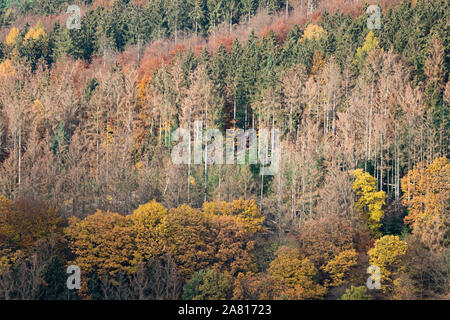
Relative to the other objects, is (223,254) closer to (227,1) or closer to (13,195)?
(13,195)

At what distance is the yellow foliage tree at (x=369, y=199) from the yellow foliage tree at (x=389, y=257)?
461cm

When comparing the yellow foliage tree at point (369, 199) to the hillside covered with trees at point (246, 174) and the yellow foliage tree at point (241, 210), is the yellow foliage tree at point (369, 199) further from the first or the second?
the yellow foliage tree at point (241, 210)

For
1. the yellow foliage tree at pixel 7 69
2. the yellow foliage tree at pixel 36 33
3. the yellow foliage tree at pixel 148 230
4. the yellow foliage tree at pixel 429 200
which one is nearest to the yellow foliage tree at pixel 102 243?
the yellow foliage tree at pixel 148 230

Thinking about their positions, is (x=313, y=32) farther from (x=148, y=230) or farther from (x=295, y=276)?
(x=295, y=276)

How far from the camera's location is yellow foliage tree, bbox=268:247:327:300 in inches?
2272

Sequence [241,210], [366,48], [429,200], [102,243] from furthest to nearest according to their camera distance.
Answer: [366,48] → [241,210] → [429,200] → [102,243]

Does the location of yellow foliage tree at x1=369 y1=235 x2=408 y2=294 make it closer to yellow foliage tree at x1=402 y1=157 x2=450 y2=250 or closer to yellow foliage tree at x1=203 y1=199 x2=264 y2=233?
yellow foliage tree at x1=402 y1=157 x2=450 y2=250

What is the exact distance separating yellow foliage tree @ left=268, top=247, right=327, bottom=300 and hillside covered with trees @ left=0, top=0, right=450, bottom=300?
0.19 m

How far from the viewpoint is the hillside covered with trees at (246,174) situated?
58906 mm

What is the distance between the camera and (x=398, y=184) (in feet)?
233

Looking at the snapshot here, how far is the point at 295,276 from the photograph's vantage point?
Answer: 5856 centimetres

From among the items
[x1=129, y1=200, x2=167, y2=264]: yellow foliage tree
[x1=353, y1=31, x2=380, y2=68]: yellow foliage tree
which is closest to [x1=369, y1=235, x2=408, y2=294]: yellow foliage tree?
[x1=129, y1=200, x2=167, y2=264]: yellow foliage tree

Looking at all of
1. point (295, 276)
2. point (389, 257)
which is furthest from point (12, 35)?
point (389, 257)

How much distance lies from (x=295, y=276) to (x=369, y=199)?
43.8ft
